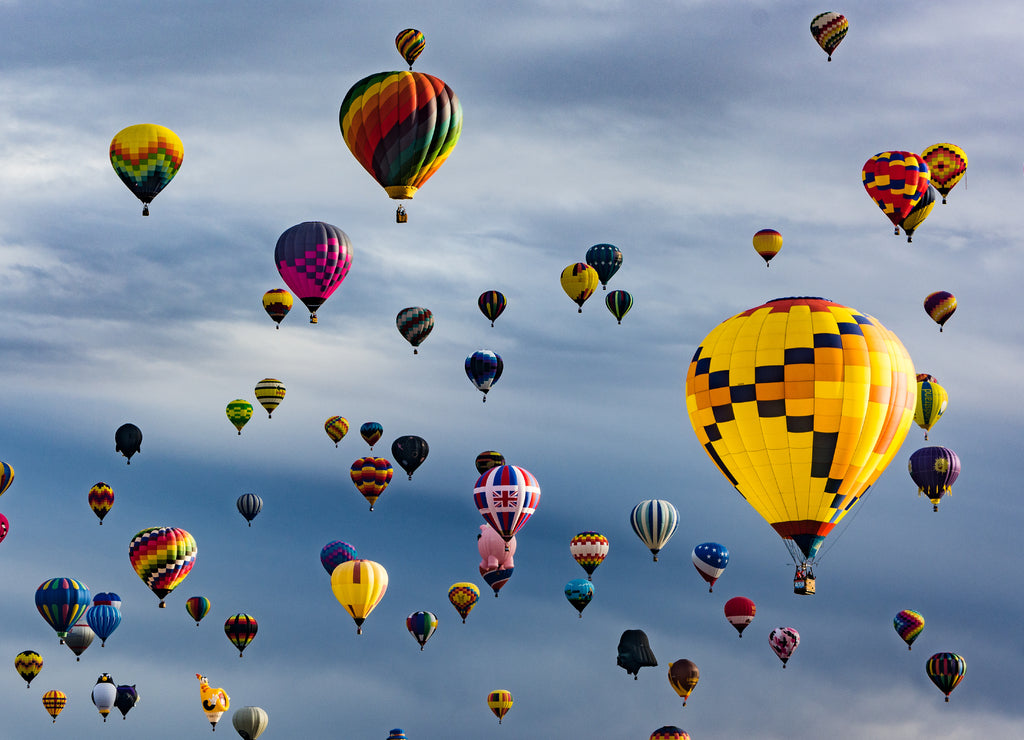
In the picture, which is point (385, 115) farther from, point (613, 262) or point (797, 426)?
point (613, 262)

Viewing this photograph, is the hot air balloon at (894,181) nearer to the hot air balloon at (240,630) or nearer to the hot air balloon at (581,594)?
the hot air balloon at (581,594)

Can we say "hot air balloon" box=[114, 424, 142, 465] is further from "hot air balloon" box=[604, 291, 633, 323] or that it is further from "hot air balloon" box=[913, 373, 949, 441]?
"hot air balloon" box=[913, 373, 949, 441]

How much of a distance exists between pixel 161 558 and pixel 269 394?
27.2 feet

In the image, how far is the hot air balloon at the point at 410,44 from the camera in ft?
169

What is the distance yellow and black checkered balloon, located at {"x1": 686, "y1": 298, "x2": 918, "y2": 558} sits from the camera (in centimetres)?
4028

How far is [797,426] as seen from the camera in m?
40.3

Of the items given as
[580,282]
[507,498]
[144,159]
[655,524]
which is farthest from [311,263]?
[655,524]

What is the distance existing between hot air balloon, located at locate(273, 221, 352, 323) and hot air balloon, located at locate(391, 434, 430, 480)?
13.5 metres

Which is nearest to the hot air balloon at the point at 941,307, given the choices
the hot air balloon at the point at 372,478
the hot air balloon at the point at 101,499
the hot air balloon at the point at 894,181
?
the hot air balloon at the point at 894,181

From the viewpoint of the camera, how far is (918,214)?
57.4m

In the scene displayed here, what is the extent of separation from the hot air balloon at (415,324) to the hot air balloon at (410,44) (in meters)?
14.9

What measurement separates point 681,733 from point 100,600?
22.6 meters

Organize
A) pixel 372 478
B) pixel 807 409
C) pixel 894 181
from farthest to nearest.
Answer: pixel 372 478
pixel 894 181
pixel 807 409

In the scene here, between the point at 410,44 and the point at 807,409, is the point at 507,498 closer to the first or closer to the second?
the point at 410,44
